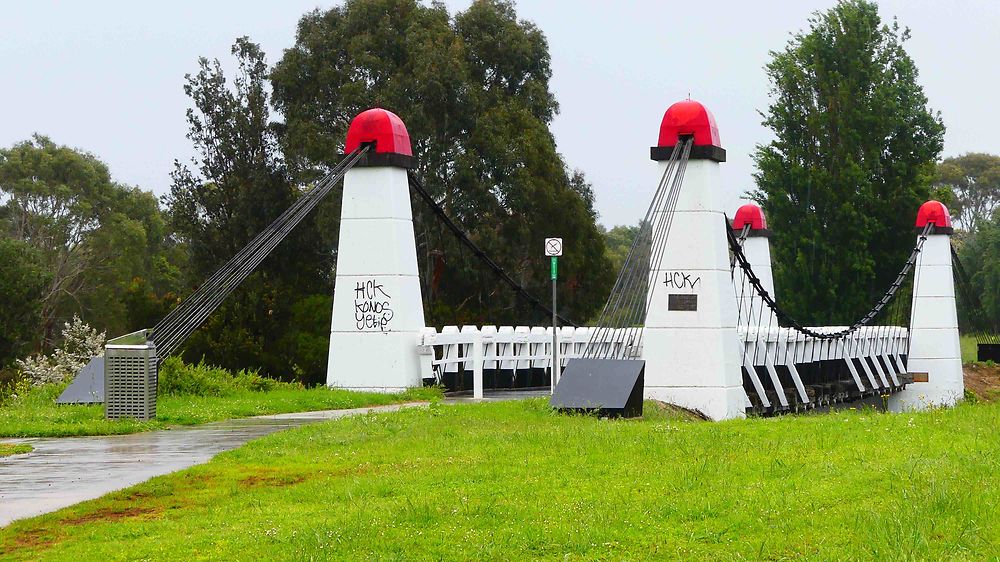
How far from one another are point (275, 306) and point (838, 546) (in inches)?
1664

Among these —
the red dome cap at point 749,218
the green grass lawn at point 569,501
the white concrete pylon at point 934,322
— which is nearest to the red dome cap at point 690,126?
the green grass lawn at point 569,501

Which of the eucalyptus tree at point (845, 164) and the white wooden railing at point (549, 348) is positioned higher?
the eucalyptus tree at point (845, 164)

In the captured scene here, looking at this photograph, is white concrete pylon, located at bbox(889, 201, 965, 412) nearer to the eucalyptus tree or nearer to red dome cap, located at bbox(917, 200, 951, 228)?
red dome cap, located at bbox(917, 200, 951, 228)

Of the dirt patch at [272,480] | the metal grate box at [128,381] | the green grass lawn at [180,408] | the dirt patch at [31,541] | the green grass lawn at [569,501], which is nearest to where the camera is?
the green grass lawn at [569,501]

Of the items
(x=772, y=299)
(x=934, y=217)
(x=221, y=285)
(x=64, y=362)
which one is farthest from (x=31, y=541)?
(x=934, y=217)

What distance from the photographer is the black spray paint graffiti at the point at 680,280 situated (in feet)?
82.5

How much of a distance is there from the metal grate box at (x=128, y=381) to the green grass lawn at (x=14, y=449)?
2.57 metres

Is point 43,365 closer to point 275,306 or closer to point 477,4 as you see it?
point 275,306

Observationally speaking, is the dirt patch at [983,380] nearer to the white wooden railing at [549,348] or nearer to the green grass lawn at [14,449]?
the white wooden railing at [549,348]

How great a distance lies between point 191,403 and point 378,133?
759 cm

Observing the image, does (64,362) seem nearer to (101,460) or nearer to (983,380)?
(101,460)

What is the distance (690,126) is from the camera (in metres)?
25.7

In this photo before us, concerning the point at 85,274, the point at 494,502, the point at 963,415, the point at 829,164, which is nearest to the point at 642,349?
the point at 963,415

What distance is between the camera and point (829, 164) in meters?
66.4
